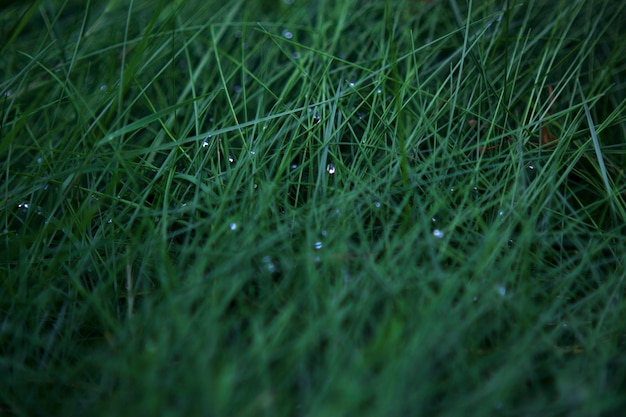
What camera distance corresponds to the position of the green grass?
830 millimetres

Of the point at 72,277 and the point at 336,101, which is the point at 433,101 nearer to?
the point at 336,101

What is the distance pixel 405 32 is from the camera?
147 cm

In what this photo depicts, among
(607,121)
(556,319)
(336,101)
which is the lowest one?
(556,319)

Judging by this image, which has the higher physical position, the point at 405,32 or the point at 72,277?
the point at 405,32

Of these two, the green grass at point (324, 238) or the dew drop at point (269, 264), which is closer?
the green grass at point (324, 238)

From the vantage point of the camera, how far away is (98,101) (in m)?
1.32

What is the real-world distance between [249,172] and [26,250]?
0.44 m

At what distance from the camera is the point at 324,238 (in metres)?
1.02

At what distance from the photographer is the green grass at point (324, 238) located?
83 centimetres

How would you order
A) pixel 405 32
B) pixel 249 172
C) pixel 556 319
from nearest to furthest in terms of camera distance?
pixel 556 319 < pixel 249 172 < pixel 405 32

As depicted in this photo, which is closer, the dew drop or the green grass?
the green grass

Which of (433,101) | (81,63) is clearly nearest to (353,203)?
(433,101)

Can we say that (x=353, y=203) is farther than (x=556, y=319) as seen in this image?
Yes

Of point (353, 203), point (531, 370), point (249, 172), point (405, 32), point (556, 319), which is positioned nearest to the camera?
point (531, 370)
